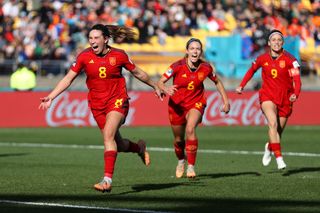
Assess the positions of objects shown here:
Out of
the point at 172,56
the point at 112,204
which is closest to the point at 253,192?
the point at 112,204

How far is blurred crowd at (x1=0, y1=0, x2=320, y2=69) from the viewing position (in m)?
36.3

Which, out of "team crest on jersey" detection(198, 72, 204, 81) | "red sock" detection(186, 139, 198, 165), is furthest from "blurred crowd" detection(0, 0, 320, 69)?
"red sock" detection(186, 139, 198, 165)

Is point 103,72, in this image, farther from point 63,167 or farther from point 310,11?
point 310,11

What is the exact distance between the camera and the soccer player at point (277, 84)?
1736 cm

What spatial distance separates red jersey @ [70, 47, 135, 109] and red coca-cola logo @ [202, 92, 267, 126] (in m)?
20.1

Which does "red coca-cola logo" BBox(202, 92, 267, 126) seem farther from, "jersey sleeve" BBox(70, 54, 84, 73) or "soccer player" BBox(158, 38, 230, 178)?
"jersey sleeve" BBox(70, 54, 84, 73)

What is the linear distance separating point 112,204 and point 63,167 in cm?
647

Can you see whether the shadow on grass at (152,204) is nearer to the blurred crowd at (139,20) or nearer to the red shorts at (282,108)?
the red shorts at (282,108)

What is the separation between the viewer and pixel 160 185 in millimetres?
14766

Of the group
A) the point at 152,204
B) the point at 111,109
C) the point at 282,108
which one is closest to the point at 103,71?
the point at 111,109

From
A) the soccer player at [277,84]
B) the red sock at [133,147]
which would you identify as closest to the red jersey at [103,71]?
the red sock at [133,147]

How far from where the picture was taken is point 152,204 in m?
12.1

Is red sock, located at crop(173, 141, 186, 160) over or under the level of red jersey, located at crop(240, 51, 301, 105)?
under

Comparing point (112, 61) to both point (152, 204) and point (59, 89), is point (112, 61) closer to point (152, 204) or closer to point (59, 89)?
point (59, 89)
